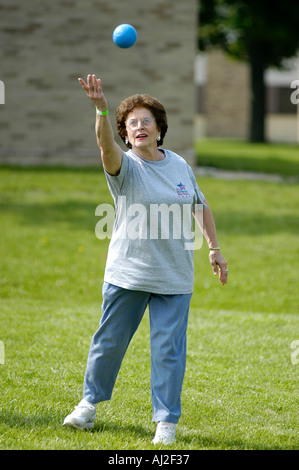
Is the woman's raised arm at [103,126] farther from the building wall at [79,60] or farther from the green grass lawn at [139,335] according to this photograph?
the building wall at [79,60]

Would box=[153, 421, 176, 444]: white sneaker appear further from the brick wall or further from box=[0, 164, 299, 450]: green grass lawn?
the brick wall

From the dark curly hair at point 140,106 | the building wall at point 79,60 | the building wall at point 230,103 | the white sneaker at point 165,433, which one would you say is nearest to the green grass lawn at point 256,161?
the building wall at point 79,60

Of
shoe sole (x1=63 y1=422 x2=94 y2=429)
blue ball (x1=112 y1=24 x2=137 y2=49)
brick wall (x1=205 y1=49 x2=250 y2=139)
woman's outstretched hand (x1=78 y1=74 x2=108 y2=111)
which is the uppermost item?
brick wall (x1=205 y1=49 x2=250 y2=139)

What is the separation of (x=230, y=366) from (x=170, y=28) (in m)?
12.6

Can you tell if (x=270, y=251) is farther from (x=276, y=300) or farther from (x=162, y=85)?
(x=162, y=85)

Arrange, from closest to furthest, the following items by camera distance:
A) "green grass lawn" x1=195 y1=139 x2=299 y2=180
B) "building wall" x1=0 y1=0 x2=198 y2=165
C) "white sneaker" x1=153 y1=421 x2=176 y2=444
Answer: "white sneaker" x1=153 y1=421 x2=176 y2=444 → "building wall" x1=0 y1=0 x2=198 y2=165 → "green grass lawn" x1=195 y1=139 x2=299 y2=180

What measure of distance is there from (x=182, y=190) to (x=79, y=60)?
44.0 ft

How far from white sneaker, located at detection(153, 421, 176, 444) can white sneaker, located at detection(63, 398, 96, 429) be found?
0.41m

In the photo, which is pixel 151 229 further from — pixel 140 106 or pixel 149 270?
pixel 140 106

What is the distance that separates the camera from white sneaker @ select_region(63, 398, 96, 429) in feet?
12.8

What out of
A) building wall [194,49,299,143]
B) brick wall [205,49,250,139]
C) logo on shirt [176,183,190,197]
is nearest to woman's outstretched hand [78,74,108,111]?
logo on shirt [176,183,190,197]

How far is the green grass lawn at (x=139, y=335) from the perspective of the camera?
402 cm

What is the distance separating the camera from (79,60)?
649 inches

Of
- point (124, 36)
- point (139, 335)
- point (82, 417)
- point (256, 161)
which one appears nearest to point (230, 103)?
point (256, 161)
